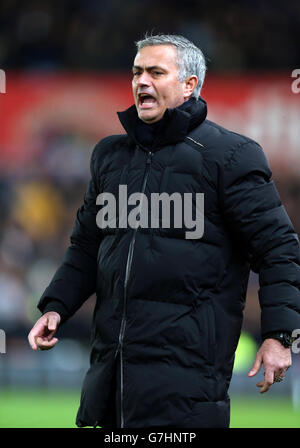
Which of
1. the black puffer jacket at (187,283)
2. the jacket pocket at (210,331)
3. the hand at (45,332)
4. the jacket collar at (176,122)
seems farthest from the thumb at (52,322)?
the jacket collar at (176,122)

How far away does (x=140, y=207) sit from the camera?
9.23 feet

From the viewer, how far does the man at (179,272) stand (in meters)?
2.69

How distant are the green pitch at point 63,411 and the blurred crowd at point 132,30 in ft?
A: 10.8

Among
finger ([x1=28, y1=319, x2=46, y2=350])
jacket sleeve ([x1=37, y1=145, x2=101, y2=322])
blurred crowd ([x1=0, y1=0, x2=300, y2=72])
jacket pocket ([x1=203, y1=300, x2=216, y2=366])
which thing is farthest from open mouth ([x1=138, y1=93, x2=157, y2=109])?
blurred crowd ([x1=0, y1=0, x2=300, y2=72])

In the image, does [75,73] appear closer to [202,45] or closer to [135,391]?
[202,45]

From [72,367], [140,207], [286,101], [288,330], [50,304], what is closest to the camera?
[288,330]

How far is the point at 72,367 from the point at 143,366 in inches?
205

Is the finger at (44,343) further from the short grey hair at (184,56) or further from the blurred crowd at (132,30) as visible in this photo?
the blurred crowd at (132,30)

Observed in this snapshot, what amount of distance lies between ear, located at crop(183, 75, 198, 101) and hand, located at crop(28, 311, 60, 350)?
80cm

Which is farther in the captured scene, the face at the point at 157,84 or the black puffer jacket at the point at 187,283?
the face at the point at 157,84

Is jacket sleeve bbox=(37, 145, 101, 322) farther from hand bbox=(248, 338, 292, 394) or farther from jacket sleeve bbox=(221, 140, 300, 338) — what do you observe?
hand bbox=(248, 338, 292, 394)

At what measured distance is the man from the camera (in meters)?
2.69

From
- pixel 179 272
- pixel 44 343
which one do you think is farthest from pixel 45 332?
pixel 179 272
